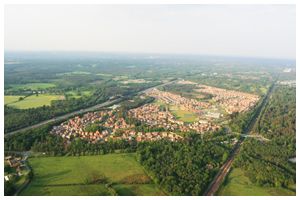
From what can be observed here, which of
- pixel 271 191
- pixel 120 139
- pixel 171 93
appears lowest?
pixel 271 191

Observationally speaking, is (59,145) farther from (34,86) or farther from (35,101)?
(34,86)

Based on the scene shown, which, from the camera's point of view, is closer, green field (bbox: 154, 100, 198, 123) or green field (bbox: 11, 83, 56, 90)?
green field (bbox: 154, 100, 198, 123)

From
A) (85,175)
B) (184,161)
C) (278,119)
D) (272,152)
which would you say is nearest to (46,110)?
(85,175)

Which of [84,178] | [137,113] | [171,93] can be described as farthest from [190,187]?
[171,93]

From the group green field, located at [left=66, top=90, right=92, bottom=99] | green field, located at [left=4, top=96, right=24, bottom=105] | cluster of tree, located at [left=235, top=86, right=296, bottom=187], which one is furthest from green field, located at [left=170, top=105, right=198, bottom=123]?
green field, located at [left=4, top=96, right=24, bottom=105]

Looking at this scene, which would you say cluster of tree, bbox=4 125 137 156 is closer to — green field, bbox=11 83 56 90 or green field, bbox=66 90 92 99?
green field, bbox=66 90 92 99

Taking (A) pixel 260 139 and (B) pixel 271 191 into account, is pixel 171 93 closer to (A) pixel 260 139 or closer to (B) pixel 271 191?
(A) pixel 260 139
